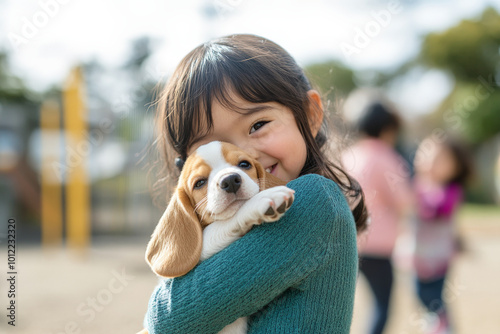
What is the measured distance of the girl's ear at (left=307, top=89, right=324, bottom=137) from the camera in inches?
74.0

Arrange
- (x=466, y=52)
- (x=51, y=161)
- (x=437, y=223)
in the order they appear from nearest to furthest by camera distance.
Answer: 1. (x=437, y=223)
2. (x=51, y=161)
3. (x=466, y=52)

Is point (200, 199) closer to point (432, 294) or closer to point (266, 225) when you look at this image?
point (266, 225)

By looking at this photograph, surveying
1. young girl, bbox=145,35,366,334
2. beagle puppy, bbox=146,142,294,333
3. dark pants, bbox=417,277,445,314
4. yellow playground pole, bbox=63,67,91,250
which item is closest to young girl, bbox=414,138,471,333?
dark pants, bbox=417,277,445,314

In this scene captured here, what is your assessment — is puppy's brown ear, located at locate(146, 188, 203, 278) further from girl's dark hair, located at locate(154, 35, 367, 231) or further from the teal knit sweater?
girl's dark hair, located at locate(154, 35, 367, 231)

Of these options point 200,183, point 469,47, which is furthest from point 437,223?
point 469,47

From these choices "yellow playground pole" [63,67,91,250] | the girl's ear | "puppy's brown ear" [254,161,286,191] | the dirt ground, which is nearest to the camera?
"puppy's brown ear" [254,161,286,191]

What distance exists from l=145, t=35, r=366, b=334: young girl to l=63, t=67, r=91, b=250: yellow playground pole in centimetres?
758

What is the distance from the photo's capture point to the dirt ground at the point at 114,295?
5.51m

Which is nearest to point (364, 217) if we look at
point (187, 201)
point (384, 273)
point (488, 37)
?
point (187, 201)

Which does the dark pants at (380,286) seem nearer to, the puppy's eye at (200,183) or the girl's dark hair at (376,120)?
the girl's dark hair at (376,120)

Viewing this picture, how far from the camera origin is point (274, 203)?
1.38 m

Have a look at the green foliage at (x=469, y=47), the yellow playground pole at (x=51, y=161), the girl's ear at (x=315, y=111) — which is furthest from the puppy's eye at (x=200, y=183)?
the green foliage at (x=469, y=47)

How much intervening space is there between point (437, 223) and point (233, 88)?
144 inches

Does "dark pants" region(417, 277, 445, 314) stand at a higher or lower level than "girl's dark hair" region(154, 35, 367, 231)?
lower
